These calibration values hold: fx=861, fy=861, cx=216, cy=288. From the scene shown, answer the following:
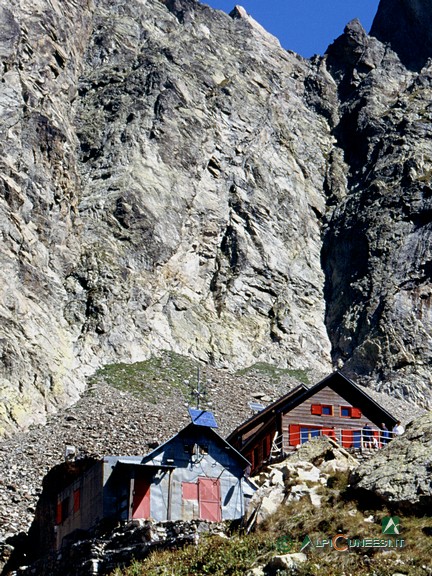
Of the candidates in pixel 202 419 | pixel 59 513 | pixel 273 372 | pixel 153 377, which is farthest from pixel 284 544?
pixel 273 372

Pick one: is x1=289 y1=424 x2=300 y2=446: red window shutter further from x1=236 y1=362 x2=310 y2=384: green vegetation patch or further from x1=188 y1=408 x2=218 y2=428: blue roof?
x1=236 y1=362 x2=310 y2=384: green vegetation patch

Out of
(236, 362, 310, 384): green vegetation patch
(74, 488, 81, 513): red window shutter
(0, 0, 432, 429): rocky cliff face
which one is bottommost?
(74, 488, 81, 513): red window shutter

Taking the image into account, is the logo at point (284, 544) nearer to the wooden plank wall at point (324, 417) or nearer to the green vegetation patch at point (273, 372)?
the wooden plank wall at point (324, 417)

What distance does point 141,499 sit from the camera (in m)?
39.0

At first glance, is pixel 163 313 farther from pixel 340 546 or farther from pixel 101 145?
pixel 340 546

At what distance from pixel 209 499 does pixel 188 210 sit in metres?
86.2

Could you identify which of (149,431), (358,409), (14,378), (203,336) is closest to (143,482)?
(358,409)

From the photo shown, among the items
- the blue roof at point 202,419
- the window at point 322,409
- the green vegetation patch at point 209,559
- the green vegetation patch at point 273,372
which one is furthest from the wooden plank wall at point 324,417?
the green vegetation patch at point 273,372

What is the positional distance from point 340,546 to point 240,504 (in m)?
13.8

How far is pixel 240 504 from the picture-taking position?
41.7 meters

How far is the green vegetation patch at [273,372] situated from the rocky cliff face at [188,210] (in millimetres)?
2126

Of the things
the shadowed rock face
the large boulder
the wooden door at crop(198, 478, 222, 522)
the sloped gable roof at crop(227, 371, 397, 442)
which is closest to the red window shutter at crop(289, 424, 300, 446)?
the sloped gable roof at crop(227, 371, 397, 442)

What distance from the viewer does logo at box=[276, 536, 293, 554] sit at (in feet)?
94.1

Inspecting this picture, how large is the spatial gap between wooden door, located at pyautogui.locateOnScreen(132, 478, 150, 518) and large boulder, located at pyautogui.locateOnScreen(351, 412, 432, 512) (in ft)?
33.1
